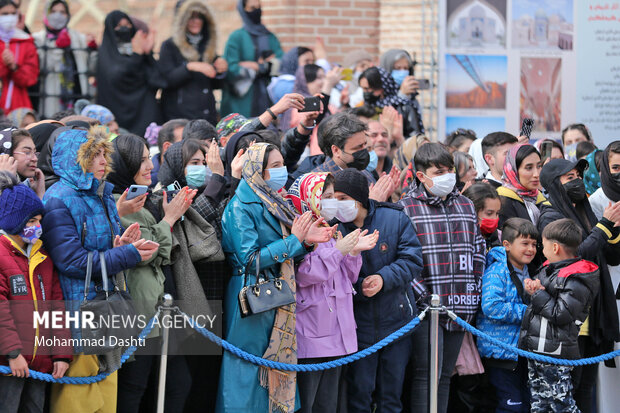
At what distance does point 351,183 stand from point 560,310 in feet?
5.33

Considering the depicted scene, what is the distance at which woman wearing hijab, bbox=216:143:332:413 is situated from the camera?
17.6 feet

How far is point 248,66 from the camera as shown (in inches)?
409

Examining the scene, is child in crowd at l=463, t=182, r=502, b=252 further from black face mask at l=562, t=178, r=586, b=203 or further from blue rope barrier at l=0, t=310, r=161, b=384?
blue rope barrier at l=0, t=310, r=161, b=384

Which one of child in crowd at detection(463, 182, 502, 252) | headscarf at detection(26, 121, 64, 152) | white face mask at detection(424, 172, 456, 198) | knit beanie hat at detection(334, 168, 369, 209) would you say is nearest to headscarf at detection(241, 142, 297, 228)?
knit beanie hat at detection(334, 168, 369, 209)

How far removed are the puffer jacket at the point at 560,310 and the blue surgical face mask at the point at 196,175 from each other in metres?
2.30

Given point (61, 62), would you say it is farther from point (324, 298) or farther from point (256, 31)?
point (324, 298)

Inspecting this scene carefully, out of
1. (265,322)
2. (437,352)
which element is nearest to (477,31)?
(437,352)

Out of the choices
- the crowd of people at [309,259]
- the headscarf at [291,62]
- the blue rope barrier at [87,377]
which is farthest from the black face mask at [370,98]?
the blue rope barrier at [87,377]

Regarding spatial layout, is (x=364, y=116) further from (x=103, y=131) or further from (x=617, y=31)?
(x=103, y=131)

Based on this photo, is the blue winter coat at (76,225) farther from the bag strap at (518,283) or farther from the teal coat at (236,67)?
the teal coat at (236,67)

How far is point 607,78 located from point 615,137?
0.62 m

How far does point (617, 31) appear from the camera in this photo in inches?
380

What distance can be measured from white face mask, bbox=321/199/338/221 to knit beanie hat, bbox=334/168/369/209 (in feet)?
0.31

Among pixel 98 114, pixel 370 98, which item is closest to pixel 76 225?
pixel 98 114
